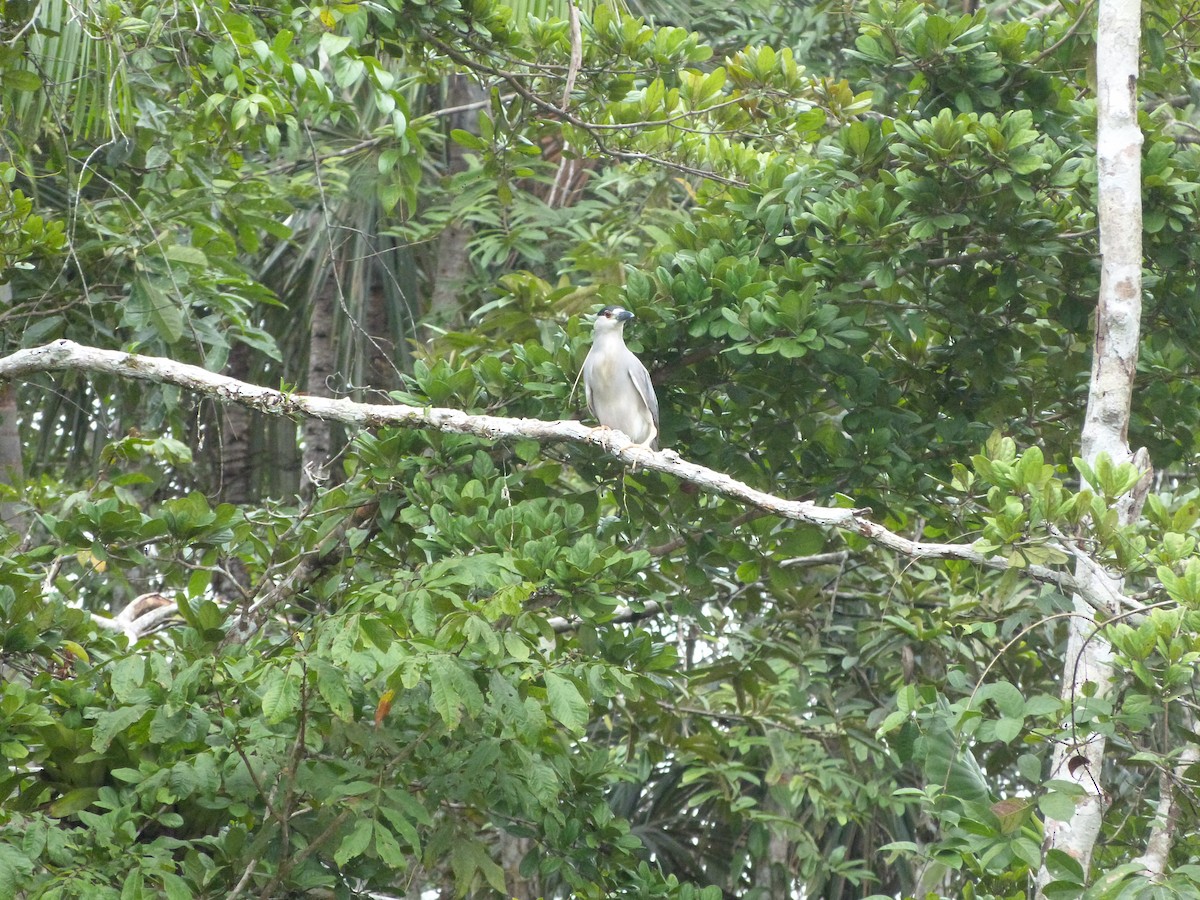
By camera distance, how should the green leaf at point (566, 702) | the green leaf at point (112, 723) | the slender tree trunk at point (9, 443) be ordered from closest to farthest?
the green leaf at point (566, 702) → the green leaf at point (112, 723) → the slender tree trunk at point (9, 443)

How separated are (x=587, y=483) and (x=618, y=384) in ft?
2.13

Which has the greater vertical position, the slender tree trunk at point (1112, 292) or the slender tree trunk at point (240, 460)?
the slender tree trunk at point (1112, 292)

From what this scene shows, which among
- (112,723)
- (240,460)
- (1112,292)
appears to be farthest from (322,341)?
(1112,292)

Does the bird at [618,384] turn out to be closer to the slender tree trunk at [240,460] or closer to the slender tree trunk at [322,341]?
the slender tree trunk at [322,341]

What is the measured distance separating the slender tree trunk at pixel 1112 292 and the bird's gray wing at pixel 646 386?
5.53ft

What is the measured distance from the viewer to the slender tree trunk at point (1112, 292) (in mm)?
3667

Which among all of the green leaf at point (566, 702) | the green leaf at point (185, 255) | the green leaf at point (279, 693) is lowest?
the green leaf at point (279, 693)

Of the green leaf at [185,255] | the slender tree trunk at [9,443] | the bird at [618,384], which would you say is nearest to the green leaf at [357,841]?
the bird at [618,384]

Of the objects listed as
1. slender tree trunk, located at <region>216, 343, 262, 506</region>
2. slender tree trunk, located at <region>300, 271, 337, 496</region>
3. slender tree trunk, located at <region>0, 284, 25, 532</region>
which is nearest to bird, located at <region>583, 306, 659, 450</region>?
slender tree trunk, located at <region>300, 271, 337, 496</region>

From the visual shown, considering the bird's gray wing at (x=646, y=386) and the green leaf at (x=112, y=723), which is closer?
the green leaf at (x=112, y=723)

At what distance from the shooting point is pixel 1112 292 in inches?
155

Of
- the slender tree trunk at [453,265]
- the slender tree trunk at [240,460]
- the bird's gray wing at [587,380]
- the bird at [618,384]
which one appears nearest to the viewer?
the bird's gray wing at [587,380]

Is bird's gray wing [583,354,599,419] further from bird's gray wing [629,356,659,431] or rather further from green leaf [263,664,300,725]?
green leaf [263,664,300,725]

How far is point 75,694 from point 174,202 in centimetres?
225
